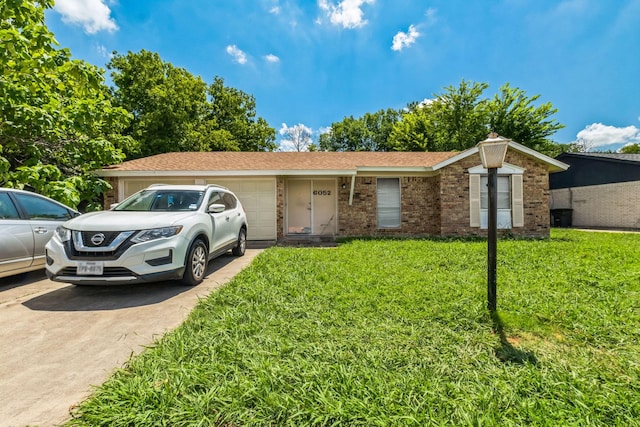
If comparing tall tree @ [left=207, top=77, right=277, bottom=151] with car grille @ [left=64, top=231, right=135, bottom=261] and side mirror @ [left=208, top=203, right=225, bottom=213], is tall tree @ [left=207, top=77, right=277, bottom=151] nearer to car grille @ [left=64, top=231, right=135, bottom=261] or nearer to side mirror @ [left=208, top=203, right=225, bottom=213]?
side mirror @ [left=208, top=203, right=225, bottom=213]

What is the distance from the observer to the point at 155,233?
3773mm

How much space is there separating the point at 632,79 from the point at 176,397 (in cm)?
1916

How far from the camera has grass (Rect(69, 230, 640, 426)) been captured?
66.1 inches

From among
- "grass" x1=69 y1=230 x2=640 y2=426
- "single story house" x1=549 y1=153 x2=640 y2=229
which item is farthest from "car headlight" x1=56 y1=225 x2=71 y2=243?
"single story house" x1=549 y1=153 x2=640 y2=229

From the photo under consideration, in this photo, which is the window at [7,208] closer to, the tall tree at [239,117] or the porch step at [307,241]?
the porch step at [307,241]

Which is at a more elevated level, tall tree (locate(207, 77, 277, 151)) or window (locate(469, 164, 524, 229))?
tall tree (locate(207, 77, 277, 151))

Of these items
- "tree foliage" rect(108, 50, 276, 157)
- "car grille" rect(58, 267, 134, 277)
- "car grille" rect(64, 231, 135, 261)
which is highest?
"tree foliage" rect(108, 50, 276, 157)

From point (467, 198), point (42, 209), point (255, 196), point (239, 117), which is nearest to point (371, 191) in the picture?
point (467, 198)

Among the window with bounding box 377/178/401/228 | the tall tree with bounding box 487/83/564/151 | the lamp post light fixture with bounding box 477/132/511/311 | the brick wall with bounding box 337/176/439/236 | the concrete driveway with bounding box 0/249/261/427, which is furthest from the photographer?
the tall tree with bounding box 487/83/564/151

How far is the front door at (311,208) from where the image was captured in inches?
417

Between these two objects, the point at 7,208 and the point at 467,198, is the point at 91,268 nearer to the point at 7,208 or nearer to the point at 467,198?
the point at 7,208

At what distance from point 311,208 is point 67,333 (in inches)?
326

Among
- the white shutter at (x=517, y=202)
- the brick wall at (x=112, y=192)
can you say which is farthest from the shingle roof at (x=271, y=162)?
the white shutter at (x=517, y=202)

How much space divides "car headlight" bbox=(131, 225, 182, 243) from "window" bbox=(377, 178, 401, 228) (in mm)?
7527
